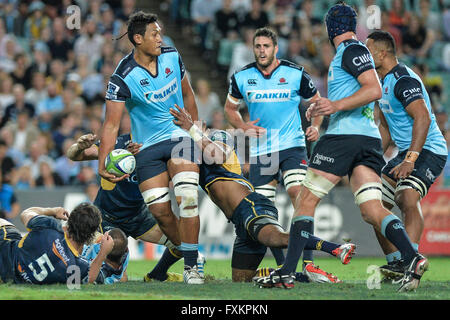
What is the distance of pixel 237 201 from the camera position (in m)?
8.30

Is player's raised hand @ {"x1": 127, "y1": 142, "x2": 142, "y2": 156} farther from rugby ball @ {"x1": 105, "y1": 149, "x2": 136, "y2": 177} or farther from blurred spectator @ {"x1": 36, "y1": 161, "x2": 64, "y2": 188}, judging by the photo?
blurred spectator @ {"x1": 36, "y1": 161, "x2": 64, "y2": 188}

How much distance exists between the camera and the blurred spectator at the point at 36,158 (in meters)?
14.8

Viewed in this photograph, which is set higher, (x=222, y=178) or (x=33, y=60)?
(x=33, y=60)

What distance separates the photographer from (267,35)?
958 centimetres

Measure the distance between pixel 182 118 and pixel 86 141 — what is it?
105cm

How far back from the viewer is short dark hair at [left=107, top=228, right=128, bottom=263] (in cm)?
844

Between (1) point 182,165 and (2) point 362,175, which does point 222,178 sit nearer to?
(1) point 182,165

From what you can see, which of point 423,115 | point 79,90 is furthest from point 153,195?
point 79,90

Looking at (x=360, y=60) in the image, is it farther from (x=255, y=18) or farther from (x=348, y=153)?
(x=255, y=18)

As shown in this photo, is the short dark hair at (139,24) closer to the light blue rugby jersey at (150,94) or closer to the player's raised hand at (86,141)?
the light blue rugby jersey at (150,94)

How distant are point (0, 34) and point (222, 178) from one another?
35.0 feet

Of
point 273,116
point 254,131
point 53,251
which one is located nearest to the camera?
point 53,251

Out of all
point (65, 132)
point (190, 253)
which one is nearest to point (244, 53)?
point (65, 132)

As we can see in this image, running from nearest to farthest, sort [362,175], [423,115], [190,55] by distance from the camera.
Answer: [362,175] → [423,115] → [190,55]
